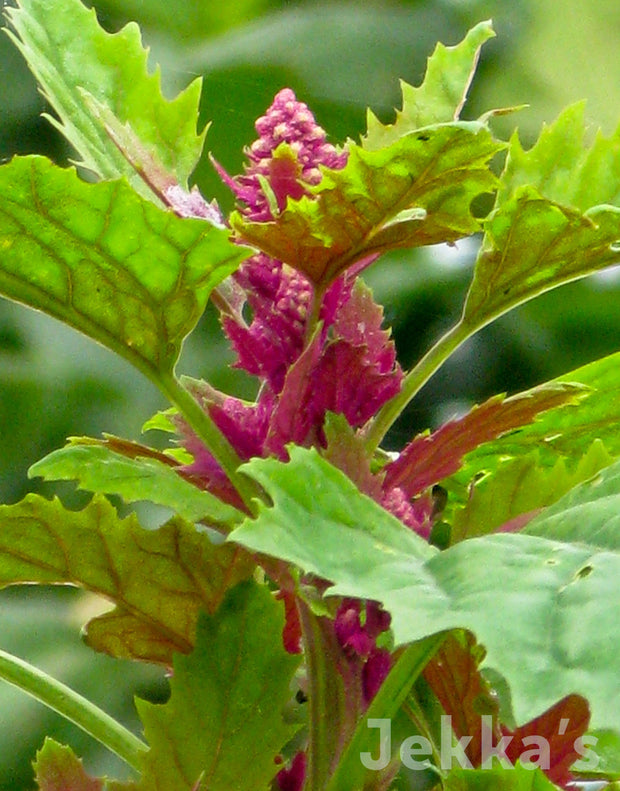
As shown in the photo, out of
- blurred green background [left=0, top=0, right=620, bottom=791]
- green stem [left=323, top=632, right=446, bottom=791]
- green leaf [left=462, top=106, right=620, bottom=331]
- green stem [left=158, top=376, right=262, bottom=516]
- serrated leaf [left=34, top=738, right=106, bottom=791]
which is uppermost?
blurred green background [left=0, top=0, right=620, bottom=791]

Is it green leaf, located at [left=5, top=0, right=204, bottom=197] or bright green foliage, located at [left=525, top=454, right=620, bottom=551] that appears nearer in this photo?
bright green foliage, located at [left=525, top=454, right=620, bottom=551]

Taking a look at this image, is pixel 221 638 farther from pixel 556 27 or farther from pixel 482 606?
pixel 556 27

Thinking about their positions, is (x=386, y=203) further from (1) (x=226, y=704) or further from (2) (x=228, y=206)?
(2) (x=228, y=206)

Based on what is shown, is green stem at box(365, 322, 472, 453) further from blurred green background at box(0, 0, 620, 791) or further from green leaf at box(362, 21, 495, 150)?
blurred green background at box(0, 0, 620, 791)

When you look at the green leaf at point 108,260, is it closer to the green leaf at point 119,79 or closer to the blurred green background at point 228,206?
the green leaf at point 119,79

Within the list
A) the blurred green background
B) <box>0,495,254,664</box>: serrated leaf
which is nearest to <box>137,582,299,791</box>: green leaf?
<box>0,495,254,664</box>: serrated leaf

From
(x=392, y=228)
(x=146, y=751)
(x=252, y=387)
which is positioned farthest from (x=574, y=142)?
(x=252, y=387)

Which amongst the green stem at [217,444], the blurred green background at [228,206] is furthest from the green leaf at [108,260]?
the blurred green background at [228,206]
